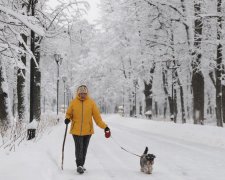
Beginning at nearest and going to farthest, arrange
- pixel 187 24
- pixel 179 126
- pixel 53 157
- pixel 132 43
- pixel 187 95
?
1. pixel 53 157
2. pixel 179 126
3. pixel 187 24
4. pixel 132 43
5. pixel 187 95

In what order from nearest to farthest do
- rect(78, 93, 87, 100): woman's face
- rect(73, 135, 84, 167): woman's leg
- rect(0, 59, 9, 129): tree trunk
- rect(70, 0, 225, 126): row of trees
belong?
rect(73, 135, 84, 167): woman's leg
rect(78, 93, 87, 100): woman's face
rect(0, 59, 9, 129): tree trunk
rect(70, 0, 225, 126): row of trees

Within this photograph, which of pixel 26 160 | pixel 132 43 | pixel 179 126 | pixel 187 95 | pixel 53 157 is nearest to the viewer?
pixel 26 160

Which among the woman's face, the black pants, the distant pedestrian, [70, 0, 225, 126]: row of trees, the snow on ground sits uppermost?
[70, 0, 225, 126]: row of trees

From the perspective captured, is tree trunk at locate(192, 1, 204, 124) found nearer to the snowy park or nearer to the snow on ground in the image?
the snowy park

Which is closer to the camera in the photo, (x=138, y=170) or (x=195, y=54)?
(x=138, y=170)

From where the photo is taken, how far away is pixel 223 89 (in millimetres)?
28156

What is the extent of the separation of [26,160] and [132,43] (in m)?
27.0

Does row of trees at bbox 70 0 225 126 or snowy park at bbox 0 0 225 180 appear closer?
snowy park at bbox 0 0 225 180

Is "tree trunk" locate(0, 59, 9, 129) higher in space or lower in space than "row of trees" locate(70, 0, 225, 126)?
lower

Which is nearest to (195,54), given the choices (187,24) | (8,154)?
(187,24)

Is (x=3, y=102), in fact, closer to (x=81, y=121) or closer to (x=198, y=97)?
(x=81, y=121)

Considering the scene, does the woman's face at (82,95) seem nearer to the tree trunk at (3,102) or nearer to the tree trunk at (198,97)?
the tree trunk at (3,102)

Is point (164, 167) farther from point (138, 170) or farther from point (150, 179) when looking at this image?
point (150, 179)

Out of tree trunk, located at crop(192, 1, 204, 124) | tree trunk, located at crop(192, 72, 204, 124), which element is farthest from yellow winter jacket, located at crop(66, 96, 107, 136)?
tree trunk, located at crop(192, 72, 204, 124)
